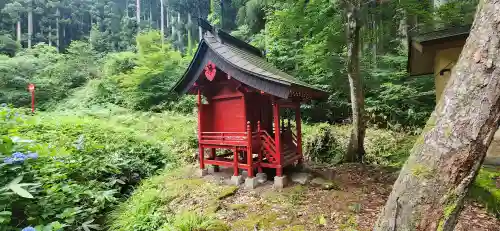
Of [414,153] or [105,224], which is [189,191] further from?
[414,153]

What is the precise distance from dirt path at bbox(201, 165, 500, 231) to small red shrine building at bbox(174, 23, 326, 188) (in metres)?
0.61

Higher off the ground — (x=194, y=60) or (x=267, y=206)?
(x=194, y=60)

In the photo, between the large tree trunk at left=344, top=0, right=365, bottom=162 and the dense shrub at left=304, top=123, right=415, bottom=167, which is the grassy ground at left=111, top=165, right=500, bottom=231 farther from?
the dense shrub at left=304, top=123, right=415, bottom=167

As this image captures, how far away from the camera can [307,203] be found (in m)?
4.75

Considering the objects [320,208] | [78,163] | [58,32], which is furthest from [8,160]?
[58,32]

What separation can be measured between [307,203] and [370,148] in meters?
5.72

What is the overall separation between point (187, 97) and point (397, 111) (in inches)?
481

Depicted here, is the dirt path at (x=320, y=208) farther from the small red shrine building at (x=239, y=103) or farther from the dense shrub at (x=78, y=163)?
the dense shrub at (x=78, y=163)

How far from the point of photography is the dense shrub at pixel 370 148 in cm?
825

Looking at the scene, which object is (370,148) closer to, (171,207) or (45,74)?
(171,207)

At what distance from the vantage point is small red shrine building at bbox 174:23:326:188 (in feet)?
18.4

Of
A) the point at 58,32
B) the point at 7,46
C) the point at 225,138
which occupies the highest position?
the point at 58,32

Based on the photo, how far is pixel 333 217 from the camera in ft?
A: 13.5

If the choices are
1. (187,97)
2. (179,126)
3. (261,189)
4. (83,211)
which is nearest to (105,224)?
(83,211)
